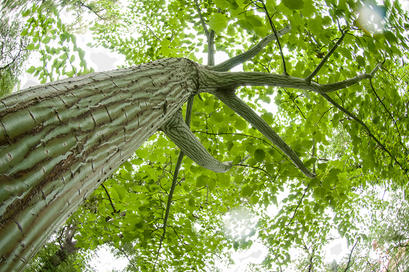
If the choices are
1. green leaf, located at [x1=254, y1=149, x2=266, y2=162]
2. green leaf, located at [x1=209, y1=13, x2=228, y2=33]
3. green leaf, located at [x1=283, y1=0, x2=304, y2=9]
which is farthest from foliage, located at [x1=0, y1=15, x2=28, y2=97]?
green leaf, located at [x1=283, y1=0, x2=304, y2=9]

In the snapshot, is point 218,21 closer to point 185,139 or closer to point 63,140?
point 185,139

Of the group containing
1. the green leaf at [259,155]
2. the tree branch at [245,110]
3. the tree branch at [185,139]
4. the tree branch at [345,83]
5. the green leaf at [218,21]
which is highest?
the tree branch at [345,83]

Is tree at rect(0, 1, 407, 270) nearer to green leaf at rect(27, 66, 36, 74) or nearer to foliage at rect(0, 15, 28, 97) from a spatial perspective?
green leaf at rect(27, 66, 36, 74)

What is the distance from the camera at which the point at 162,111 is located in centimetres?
132

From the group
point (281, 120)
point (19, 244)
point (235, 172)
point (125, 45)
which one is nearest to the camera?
point (19, 244)

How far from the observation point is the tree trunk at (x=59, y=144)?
0.59m

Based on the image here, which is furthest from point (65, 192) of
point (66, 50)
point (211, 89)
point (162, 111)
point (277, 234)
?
point (277, 234)

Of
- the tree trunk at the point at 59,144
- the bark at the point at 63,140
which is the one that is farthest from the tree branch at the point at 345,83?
the tree trunk at the point at 59,144

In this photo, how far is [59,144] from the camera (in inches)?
29.4

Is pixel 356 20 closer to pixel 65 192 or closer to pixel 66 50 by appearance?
pixel 65 192

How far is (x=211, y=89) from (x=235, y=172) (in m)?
1.09

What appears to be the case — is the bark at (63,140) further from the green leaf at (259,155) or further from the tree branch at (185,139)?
the green leaf at (259,155)

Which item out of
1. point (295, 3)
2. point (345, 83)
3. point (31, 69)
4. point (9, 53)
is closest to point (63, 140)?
point (295, 3)

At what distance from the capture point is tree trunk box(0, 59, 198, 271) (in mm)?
590
